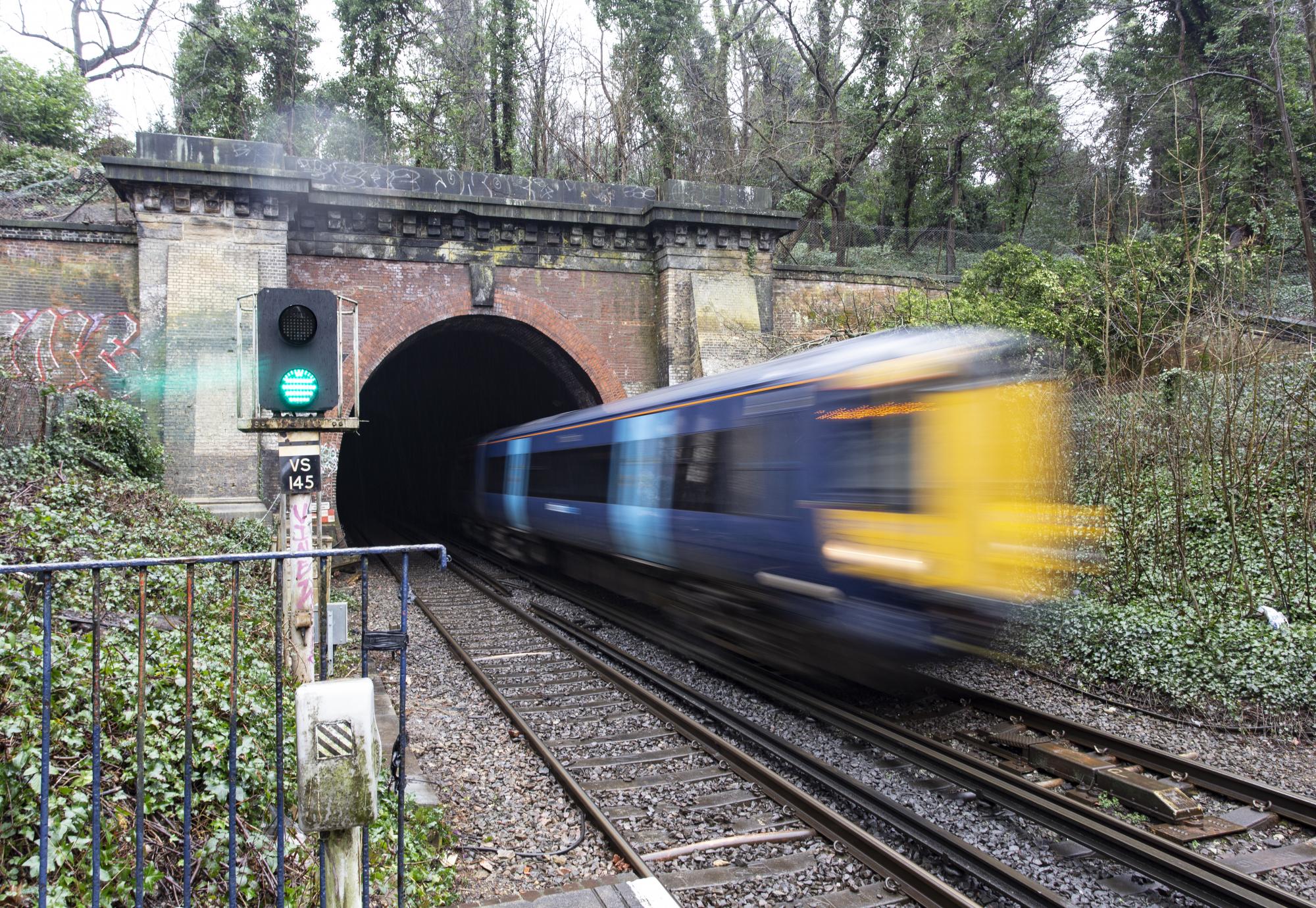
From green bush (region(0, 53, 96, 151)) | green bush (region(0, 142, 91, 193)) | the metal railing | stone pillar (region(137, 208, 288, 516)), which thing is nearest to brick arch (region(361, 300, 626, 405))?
stone pillar (region(137, 208, 288, 516))

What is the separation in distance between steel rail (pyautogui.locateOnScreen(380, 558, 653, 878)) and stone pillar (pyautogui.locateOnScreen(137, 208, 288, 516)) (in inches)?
210

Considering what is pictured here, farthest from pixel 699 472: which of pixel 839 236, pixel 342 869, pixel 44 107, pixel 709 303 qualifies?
pixel 44 107

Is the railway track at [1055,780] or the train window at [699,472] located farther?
the train window at [699,472]

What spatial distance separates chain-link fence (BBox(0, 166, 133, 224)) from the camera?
18266 millimetres

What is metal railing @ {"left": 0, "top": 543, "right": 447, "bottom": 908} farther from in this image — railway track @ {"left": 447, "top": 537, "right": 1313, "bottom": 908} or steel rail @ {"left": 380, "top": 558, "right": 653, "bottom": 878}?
railway track @ {"left": 447, "top": 537, "right": 1313, "bottom": 908}

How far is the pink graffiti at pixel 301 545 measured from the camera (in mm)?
6312

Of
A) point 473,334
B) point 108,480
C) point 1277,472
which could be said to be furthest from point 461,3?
point 1277,472

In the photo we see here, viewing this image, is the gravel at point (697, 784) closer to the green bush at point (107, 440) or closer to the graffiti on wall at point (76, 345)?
the green bush at point (107, 440)

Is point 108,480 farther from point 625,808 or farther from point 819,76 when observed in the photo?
point 819,76

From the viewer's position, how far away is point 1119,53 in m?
25.9

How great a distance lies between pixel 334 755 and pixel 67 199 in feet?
72.3

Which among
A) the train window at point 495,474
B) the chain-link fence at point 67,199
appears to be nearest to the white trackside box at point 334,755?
the train window at point 495,474

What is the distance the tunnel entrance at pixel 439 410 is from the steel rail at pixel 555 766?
823 cm

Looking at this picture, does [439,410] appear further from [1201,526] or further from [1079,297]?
[1201,526]
